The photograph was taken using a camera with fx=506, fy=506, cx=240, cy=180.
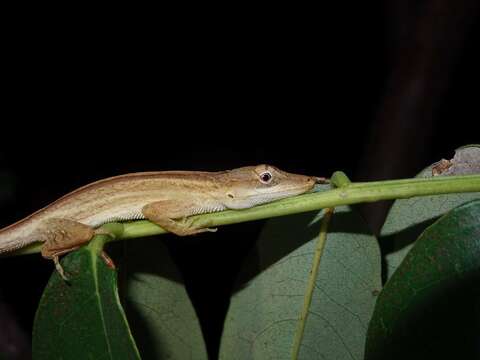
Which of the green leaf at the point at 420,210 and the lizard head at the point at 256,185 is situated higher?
the lizard head at the point at 256,185

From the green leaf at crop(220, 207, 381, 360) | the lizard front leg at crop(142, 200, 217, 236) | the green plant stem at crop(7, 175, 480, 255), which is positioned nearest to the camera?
the green plant stem at crop(7, 175, 480, 255)

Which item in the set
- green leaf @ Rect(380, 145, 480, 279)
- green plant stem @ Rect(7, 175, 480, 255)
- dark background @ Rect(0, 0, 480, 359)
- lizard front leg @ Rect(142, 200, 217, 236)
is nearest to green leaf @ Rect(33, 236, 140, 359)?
green plant stem @ Rect(7, 175, 480, 255)

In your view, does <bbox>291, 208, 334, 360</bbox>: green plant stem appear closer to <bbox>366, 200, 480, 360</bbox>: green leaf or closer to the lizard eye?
<bbox>366, 200, 480, 360</bbox>: green leaf

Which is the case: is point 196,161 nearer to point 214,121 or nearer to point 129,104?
point 214,121

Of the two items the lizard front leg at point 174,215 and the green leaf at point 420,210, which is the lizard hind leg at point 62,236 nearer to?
the lizard front leg at point 174,215

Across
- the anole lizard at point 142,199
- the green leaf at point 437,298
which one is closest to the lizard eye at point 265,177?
the anole lizard at point 142,199

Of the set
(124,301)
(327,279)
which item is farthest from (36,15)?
(327,279)
